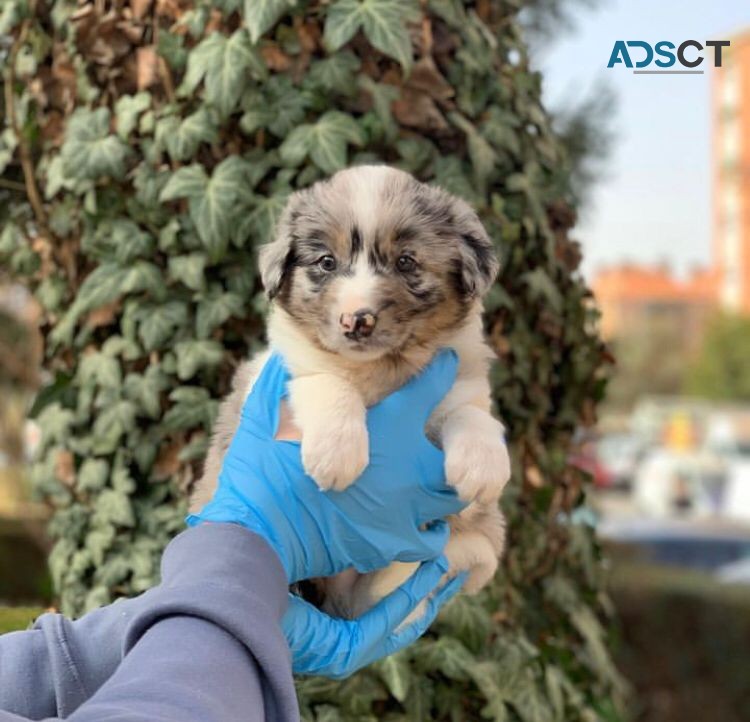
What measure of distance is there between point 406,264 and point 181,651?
1125 mm

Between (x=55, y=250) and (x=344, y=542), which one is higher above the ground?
(x=55, y=250)

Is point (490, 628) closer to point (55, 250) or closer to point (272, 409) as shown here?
point (272, 409)

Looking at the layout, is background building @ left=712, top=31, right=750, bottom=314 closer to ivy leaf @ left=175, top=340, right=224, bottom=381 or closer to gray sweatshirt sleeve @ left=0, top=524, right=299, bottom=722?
ivy leaf @ left=175, top=340, right=224, bottom=381

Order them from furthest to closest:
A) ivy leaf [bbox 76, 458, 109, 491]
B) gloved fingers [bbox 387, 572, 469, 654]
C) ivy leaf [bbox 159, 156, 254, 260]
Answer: ivy leaf [bbox 76, 458, 109, 491] → ivy leaf [bbox 159, 156, 254, 260] → gloved fingers [bbox 387, 572, 469, 654]

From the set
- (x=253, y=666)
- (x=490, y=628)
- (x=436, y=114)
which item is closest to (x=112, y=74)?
(x=436, y=114)

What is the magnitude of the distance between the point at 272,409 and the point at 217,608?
865 mm

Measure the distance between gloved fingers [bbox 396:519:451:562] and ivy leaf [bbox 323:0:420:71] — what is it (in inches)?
56.7

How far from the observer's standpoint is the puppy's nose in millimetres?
2457

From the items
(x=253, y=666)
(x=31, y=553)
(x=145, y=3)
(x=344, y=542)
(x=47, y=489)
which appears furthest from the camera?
(x=31, y=553)

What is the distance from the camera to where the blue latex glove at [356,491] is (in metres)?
2.54

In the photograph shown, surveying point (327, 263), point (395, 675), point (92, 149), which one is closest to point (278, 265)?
point (327, 263)

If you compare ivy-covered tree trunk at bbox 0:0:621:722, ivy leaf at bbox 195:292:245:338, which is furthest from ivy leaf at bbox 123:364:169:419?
ivy leaf at bbox 195:292:245:338

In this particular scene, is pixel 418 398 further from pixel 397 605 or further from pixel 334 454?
pixel 397 605

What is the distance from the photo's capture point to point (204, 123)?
3473 mm
